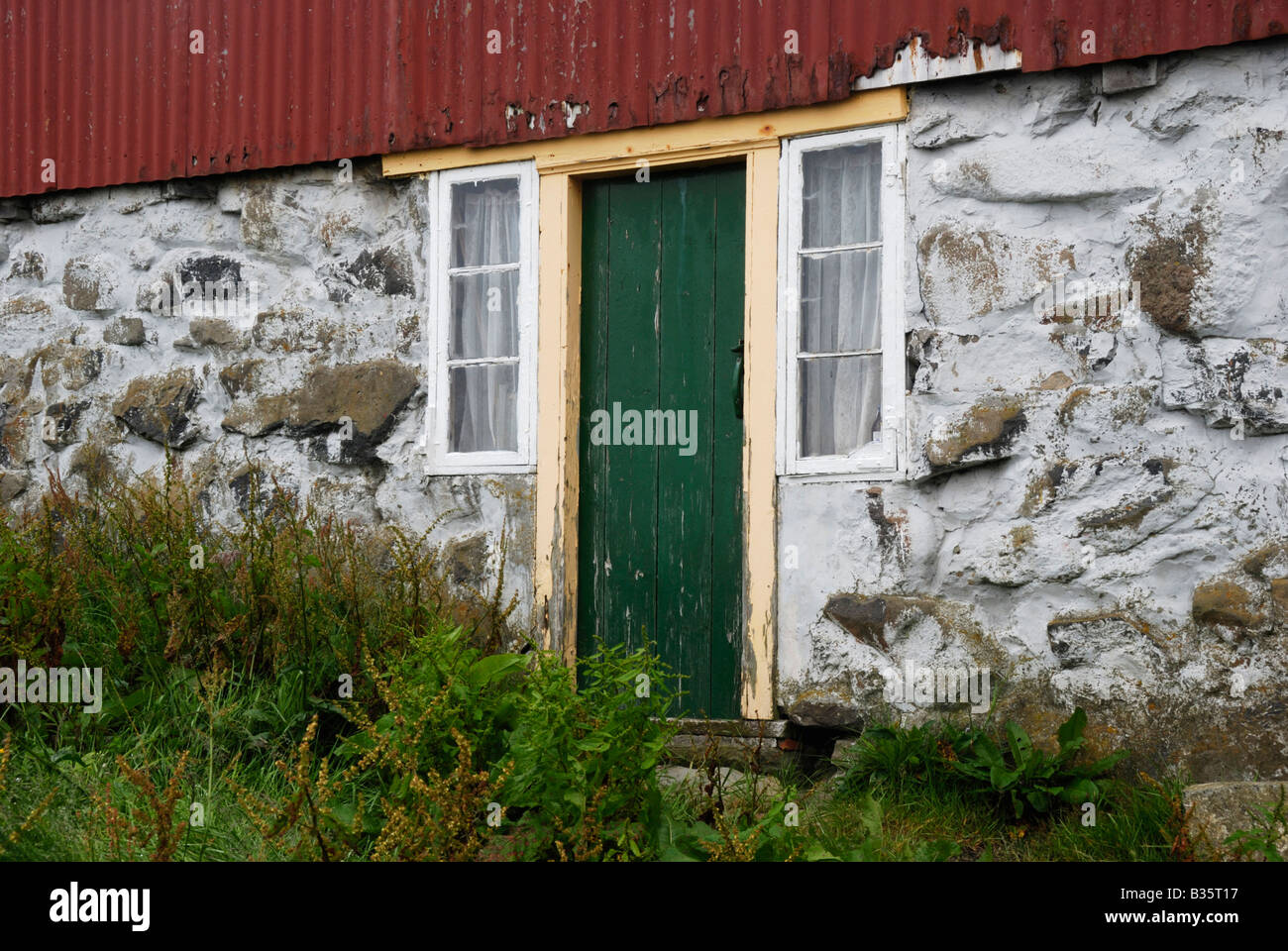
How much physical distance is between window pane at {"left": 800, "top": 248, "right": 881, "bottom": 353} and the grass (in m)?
1.52

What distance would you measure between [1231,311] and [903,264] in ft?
3.82

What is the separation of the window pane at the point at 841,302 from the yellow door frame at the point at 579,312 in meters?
0.14

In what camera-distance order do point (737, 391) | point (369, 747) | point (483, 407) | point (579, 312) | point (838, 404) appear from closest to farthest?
point (369, 747)
point (838, 404)
point (737, 391)
point (579, 312)
point (483, 407)

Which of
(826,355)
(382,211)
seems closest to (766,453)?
(826,355)

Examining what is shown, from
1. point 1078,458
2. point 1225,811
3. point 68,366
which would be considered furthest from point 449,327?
point 1225,811

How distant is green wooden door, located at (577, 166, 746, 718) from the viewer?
17.0ft

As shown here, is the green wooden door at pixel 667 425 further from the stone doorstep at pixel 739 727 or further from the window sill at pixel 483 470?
the window sill at pixel 483 470

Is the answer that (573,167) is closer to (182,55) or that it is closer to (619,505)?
(619,505)

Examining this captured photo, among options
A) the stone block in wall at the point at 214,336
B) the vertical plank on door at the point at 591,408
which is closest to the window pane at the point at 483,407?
the vertical plank on door at the point at 591,408

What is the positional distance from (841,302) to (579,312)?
1155mm

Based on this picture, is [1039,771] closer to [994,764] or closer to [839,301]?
[994,764]

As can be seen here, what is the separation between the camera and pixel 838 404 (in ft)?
16.4

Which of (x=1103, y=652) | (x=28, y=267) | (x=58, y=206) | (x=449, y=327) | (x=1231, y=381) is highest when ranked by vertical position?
(x=58, y=206)

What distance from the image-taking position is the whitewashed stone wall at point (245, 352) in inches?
225
